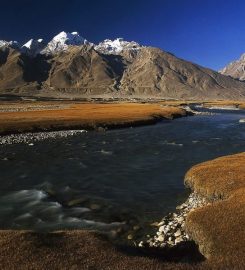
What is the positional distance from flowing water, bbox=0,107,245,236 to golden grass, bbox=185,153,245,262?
2868mm

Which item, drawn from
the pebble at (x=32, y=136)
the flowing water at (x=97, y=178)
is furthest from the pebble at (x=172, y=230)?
the pebble at (x=32, y=136)

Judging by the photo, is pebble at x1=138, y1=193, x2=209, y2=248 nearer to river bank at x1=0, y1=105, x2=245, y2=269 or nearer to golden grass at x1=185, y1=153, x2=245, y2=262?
river bank at x1=0, y1=105, x2=245, y2=269

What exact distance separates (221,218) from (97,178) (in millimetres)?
19015

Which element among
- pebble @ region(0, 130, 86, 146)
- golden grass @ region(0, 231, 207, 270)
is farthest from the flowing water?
golden grass @ region(0, 231, 207, 270)

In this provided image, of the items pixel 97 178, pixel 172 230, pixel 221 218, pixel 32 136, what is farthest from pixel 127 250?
Result: pixel 32 136

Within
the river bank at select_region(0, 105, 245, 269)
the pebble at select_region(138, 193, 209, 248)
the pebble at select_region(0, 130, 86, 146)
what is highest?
the river bank at select_region(0, 105, 245, 269)

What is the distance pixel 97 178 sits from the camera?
3891cm

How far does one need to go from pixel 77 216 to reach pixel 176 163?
68.7 feet

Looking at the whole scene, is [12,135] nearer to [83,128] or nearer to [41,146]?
[41,146]

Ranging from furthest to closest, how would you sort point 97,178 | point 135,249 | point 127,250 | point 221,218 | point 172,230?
1. point 97,178
2. point 172,230
3. point 221,218
4. point 135,249
5. point 127,250

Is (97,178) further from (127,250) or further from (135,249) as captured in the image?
(127,250)

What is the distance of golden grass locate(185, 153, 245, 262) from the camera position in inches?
718

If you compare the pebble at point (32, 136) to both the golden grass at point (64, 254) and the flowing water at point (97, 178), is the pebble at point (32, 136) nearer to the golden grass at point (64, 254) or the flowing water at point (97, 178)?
the flowing water at point (97, 178)

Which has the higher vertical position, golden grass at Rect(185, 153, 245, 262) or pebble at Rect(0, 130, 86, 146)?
golden grass at Rect(185, 153, 245, 262)
